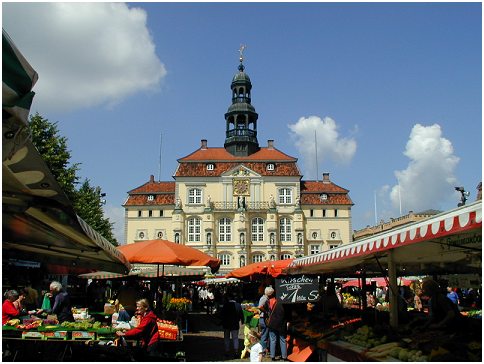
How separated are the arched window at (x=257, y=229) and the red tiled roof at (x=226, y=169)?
593cm

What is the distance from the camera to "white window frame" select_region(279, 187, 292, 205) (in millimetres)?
64188

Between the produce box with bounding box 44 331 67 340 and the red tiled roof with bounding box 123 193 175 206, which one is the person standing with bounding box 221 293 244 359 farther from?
the red tiled roof with bounding box 123 193 175 206

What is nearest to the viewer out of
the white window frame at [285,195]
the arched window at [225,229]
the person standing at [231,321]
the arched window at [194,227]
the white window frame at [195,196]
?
the person standing at [231,321]

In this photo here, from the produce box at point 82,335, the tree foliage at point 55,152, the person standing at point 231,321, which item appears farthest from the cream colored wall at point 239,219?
the produce box at point 82,335

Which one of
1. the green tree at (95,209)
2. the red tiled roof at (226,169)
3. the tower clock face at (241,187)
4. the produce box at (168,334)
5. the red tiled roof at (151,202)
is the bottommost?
the produce box at (168,334)

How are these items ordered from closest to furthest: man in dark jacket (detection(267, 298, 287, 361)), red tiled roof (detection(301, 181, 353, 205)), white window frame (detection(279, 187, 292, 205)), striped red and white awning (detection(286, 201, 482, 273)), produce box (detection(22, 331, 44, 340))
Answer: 1. striped red and white awning (detection(286, 201, 482, 273))
2. produce box (detection(22, 331, 44, 340))
3. man in dark jacket (detection(267, 298, 287, 361))
4. white window frame (detection(279, 187, 292, 205))
5. red tiled roof (detection(301, 181, 353, 205))

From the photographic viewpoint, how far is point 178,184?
6425 centimetres

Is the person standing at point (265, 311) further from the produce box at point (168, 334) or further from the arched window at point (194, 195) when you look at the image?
the arched window at point (194, 195)

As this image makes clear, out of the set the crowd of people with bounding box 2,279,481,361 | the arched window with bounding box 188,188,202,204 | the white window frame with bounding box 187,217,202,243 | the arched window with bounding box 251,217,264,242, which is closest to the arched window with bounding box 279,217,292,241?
the arched window with bounding box 251,217,264,242

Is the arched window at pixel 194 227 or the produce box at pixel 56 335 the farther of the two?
the arched window at pixel 194 227

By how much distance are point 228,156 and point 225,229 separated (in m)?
9.73

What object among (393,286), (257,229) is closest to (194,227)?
(257,229)

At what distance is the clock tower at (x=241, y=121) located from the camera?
65875 millimetres

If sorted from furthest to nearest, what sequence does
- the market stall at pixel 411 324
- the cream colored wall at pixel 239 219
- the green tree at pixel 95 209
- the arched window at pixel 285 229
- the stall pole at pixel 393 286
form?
1. the arched window at pixel 285 229
2. the cream colored wall at pixel 239 219
3. the green tree at pixel 95 209
4. the stall pole at pixel 393 286
5. the market stall at pixel 411 324
